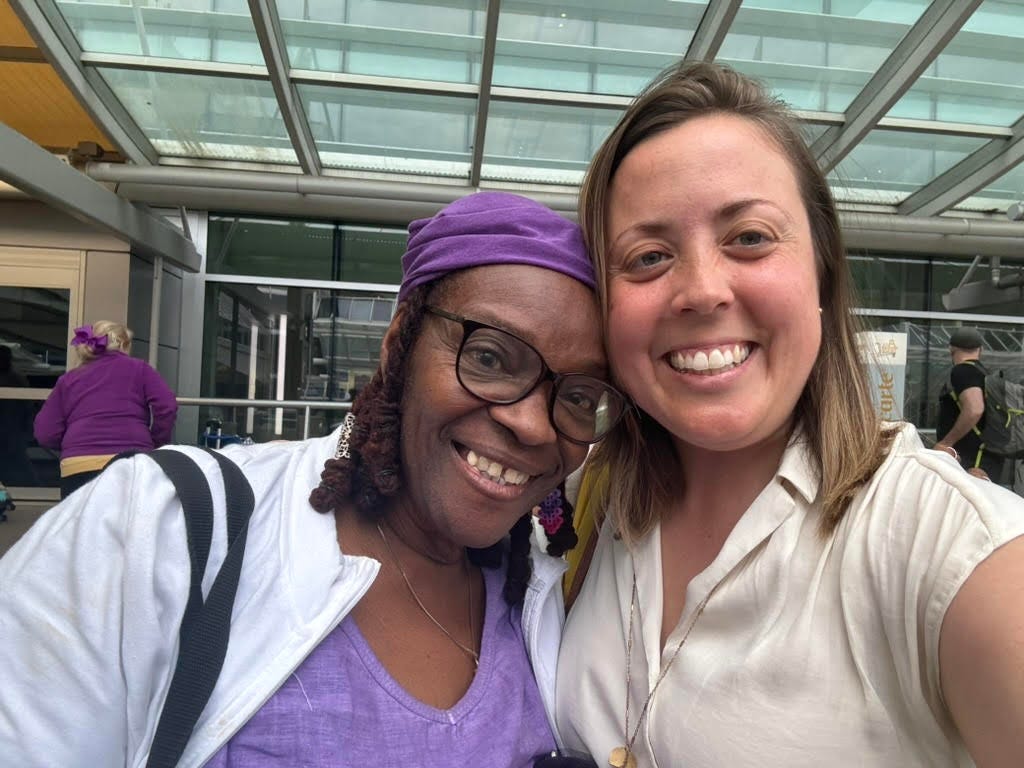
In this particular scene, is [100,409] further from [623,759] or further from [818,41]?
[818,41]

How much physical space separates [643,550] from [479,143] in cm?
626

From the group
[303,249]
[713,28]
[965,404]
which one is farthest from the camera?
[303,249]

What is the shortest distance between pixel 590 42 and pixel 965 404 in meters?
4.50

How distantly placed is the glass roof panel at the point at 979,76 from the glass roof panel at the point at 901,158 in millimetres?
258

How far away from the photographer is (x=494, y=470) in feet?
4.60

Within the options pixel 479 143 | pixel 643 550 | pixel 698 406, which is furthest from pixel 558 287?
pixel 479 143

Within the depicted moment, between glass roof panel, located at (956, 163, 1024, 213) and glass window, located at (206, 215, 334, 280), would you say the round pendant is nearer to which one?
glass roof panel, located at (956, 163, 1024, 213)

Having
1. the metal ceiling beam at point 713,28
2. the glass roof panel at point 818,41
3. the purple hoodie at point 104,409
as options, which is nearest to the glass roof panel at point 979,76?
the glass roof panel at point 818,41

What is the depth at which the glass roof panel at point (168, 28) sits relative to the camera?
5.82 m

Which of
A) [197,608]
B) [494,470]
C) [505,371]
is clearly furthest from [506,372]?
[197,608]

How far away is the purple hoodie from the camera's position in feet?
16.3

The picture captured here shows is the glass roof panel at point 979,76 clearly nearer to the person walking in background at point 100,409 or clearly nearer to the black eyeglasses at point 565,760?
the black eyeglasses at point 565,760

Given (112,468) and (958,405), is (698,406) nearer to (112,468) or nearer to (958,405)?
(112,468)

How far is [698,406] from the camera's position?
4.42 ft
